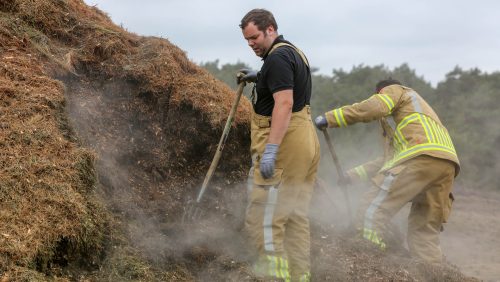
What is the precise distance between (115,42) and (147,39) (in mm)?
461

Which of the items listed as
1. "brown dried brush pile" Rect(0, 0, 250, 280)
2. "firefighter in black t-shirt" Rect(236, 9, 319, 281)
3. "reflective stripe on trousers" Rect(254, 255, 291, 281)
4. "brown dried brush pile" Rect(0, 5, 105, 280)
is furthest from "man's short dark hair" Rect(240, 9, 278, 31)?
"reflective stripe on trousers" Rect(254, 255, 291, 281)

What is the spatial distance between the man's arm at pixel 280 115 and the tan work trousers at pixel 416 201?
1.94 m

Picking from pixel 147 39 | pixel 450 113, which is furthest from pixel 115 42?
pixel 450 113

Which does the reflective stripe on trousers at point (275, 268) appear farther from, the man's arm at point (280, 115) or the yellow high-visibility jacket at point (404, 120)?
the yellow high-visibility jacket at point (404, 120)

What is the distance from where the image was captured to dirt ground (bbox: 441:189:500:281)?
22.2ft

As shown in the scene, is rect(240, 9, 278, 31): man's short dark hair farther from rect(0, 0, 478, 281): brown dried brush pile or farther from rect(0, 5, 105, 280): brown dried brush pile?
rect(0, 5, 105, 280): brown dried brush pile

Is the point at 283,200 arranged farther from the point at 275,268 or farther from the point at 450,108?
the point at 450,108

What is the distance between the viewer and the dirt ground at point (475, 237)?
6766 millimetres

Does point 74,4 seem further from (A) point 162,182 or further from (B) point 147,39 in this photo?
(A) point 162,182

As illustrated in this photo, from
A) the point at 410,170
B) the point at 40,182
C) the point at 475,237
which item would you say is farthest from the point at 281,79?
the point at 475,237

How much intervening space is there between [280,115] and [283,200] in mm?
728

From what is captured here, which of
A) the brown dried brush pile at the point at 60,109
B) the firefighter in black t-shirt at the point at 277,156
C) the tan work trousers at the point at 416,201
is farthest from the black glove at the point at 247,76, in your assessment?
the tan work trousers at the point at 416,201

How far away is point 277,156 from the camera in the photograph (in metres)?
4.25

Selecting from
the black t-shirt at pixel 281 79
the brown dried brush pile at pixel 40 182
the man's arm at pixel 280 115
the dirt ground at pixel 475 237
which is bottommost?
the dirt ground at pixel 475 237
